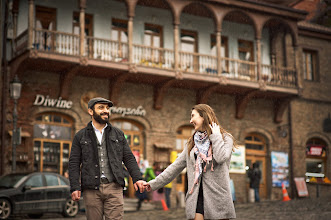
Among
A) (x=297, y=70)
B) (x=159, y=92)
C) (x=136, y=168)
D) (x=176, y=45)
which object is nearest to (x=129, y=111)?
(x=159, y=92)

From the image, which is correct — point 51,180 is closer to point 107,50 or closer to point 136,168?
point 107,50

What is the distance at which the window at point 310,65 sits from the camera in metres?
27.7

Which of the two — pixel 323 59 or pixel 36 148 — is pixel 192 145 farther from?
pixel 323 59

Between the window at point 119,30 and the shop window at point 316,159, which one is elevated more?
the window at point 119,30

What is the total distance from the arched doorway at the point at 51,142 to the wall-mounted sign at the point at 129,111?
1.92 m

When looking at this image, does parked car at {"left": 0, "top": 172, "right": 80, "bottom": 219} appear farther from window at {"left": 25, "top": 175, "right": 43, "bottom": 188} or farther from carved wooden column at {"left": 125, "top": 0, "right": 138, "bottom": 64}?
carved wooden column at {"left": 125, "top": 0, "right": 138, "bottom": 64}

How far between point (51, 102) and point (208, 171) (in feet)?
53.3

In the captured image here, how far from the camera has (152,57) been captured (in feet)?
70.8

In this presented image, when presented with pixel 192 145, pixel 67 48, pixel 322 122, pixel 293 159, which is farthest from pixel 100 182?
pixel 322 122

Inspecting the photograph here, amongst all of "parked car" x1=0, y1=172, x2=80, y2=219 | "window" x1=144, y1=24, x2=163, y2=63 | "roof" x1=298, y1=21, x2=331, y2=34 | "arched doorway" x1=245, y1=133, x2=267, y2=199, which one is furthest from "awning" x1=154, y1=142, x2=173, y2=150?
"roof" x1=298, y1=21, x2=331, y2=34

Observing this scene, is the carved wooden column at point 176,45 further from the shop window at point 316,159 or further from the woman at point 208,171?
the woman at point 208,171

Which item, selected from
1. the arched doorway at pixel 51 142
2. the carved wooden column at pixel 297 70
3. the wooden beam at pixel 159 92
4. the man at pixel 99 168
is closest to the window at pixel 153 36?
the wooden beam at pixel 159 92

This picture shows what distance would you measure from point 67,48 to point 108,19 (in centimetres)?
303

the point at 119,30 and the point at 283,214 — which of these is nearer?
the point at 283,214
